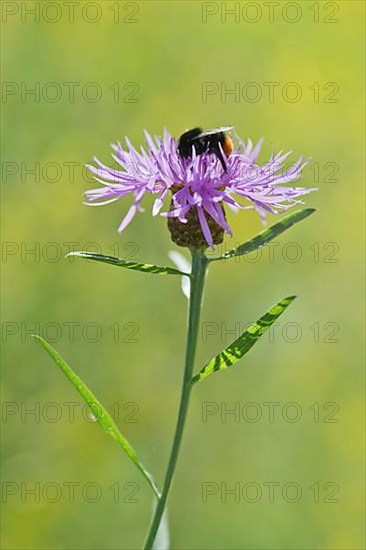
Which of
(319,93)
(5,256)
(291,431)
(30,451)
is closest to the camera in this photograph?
(30,451)

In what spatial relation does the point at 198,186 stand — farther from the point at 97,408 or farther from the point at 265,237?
the point at 97,408

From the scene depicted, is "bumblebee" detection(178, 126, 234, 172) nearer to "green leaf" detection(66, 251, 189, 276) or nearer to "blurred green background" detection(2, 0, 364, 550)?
"green leaf" detection(66, 251, 189, 276)

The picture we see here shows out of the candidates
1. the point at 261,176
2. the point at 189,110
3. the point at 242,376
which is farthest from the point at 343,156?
the point at 261,176

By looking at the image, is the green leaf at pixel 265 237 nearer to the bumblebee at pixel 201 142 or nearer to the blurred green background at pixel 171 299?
the bumblebee at pixel 201 142

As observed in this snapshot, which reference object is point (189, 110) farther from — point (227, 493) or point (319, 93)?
point (227, 493)

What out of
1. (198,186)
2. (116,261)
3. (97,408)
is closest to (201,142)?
(198,186)
